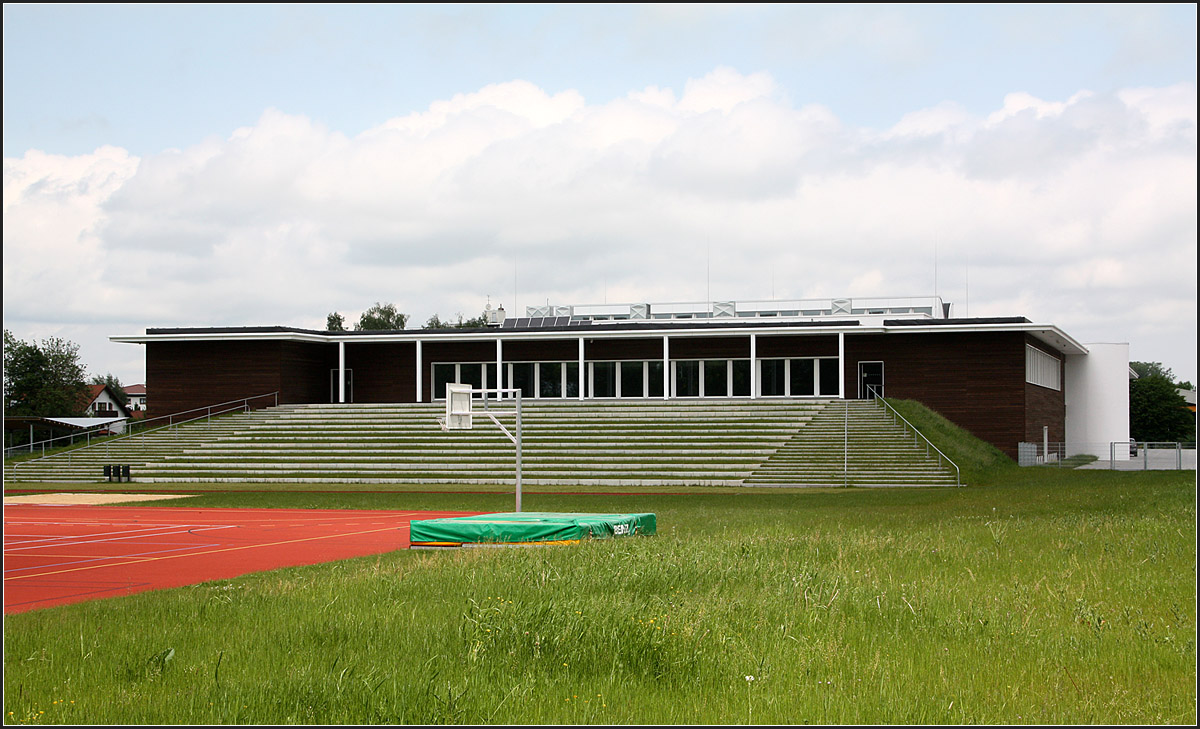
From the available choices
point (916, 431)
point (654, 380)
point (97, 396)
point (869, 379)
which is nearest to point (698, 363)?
point (654, 380)

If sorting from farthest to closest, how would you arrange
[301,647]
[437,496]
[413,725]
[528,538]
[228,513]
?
[437,496] → [228,513] → [528,538] → [301,647] → [413,725]

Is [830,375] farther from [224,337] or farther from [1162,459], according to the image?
[224,337]

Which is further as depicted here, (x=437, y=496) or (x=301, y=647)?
(x=437, y=496)

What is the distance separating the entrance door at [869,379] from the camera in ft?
184

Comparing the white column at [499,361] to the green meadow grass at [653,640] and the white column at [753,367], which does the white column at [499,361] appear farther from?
the green meadow grass at [653,640]

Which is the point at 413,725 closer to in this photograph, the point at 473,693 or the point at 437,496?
the point at 473,693

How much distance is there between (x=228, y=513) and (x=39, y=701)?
24.5 metres

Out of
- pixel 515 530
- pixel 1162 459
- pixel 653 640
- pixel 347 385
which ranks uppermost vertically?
pixel 347 385

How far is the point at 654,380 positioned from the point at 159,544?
1617 inches

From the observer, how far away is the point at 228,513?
31.1m

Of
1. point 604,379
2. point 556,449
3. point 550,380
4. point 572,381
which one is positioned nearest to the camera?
point 556,449

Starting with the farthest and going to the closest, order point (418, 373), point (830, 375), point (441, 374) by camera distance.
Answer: point (441, 374) < point (418, 373) < point (830, 375)

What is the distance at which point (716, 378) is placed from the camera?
59.5m

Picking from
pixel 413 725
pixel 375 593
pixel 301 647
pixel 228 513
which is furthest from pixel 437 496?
pixel 413 725
